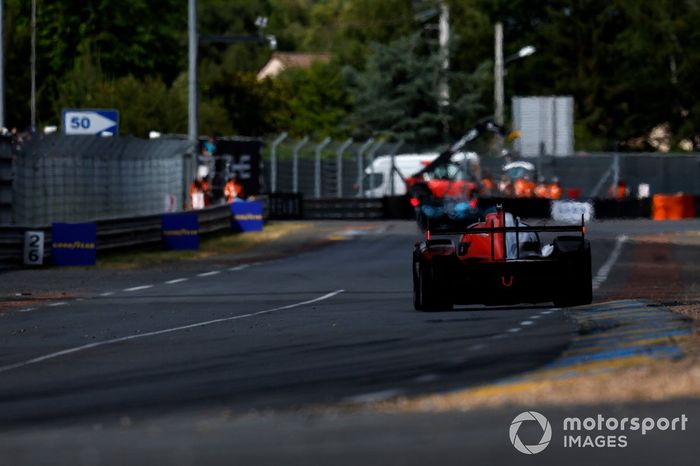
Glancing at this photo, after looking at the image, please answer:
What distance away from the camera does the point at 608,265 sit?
30.5m

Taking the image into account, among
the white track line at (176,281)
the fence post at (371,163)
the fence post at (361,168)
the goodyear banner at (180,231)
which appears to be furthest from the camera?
the fence post at (371,163)

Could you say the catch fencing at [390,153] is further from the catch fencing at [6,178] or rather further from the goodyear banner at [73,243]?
the goodyear banner at [73,243]

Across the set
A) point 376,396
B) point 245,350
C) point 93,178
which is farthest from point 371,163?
point 376,396

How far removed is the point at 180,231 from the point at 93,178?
6.90 feet

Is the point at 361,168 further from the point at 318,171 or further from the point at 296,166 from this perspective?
the point at 296,166

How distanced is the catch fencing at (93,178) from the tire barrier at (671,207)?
17504 millimetres

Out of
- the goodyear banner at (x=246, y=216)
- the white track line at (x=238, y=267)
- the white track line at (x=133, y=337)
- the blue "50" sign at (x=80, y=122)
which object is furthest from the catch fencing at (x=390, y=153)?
the white track line at (x=133, y=337)

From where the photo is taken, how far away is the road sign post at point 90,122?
3900cm

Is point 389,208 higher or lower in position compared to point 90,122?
lower

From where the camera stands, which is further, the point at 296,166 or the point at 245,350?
the point at 296,166

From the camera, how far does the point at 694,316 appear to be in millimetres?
16031

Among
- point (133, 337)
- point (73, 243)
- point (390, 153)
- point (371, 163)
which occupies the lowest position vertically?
point (133, 337)

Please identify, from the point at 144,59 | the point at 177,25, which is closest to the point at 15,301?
the point at 144,59

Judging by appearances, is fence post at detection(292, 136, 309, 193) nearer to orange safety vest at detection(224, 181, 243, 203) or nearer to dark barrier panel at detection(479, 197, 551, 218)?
orange safety vest at detection(224, 181, 243, 203)
